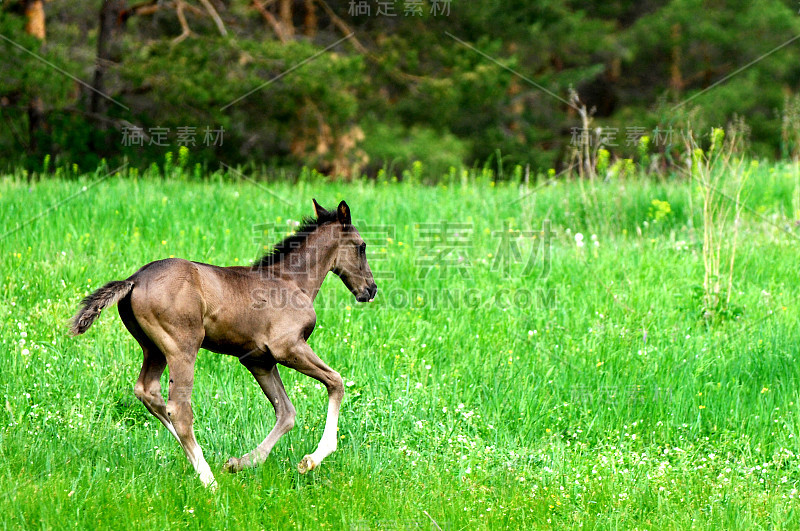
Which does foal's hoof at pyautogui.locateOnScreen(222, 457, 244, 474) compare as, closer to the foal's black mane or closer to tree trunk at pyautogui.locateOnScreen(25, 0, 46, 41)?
the foal's black mane

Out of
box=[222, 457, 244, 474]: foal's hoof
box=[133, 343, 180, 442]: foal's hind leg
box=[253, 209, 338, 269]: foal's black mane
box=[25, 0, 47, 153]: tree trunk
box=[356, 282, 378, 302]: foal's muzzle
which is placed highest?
box=[25, 0, 47, 153]: tree trunk

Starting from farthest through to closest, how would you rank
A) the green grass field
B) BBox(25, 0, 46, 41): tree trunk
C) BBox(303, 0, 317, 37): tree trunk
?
BBox(303, 0, 317, 37): tree trunk < BBox(25, 0, 46, 41): tree trunk < the green grass field

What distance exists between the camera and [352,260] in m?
5.86

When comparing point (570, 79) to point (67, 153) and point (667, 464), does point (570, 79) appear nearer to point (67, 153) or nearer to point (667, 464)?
point (67, 153)

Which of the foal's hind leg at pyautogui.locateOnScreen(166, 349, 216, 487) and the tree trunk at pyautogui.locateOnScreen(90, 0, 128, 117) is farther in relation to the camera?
the tree trunk at pyautogui.locateOnScreen(90, 0, 128, 117)

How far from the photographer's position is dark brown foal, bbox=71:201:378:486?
16.4ft

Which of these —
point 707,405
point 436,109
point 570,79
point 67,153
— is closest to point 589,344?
point 707,405

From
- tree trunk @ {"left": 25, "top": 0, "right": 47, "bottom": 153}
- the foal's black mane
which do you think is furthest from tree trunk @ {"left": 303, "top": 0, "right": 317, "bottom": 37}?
the foal's black mane

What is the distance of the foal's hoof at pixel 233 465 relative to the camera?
5492mm

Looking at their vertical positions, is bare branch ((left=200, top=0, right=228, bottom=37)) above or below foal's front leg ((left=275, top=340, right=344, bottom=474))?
above

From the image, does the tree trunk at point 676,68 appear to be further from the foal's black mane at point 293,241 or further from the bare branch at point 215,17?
the foal's black mane at point 293,241

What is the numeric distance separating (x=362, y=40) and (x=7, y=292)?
1428cm

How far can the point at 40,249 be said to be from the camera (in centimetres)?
908

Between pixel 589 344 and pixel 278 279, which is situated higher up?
pixel 278 279
